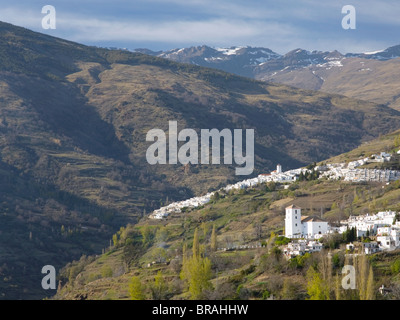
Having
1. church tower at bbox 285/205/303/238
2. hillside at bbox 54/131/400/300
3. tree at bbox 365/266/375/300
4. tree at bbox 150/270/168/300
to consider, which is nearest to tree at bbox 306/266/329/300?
hillside at bbox 54/131/400/300

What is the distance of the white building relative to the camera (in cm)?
8022

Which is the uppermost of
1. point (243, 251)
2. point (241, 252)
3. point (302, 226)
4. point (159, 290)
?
point (302, 226)

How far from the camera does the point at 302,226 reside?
82.8 metres

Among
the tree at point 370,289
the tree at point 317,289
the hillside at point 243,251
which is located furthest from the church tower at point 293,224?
the tree at point 370,289

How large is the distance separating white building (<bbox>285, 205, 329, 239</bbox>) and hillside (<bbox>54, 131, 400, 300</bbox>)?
8.51ft

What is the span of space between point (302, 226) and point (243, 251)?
8295mm

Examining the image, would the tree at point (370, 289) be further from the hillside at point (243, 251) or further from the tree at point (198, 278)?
the tree at point (198, 278)

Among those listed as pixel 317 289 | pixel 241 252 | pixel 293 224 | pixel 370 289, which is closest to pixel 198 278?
pixel 317 289

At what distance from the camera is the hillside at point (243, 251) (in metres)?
61.5

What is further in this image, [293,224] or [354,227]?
[293,224]

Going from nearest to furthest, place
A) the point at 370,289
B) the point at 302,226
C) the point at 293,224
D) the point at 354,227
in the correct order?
the point at 370,289, the point at 354,227, the point at 302,226, the point at 293,224

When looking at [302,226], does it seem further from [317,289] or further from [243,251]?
[317,289]
